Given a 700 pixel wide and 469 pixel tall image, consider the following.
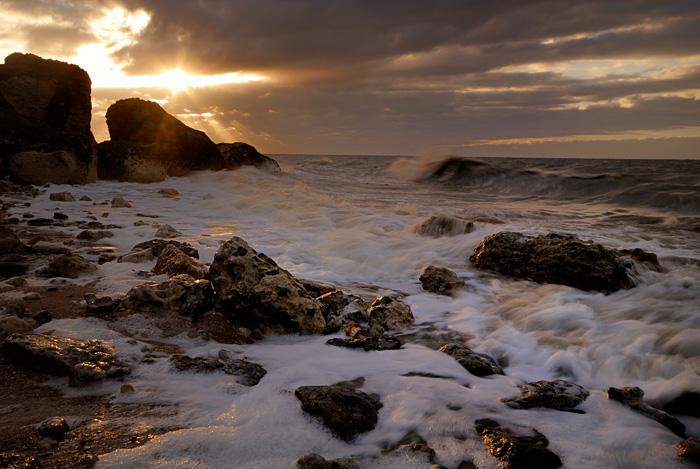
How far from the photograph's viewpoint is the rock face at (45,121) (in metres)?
10.8

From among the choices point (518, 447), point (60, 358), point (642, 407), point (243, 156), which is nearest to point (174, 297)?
point (60, 358)

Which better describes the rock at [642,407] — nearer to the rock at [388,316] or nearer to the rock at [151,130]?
the rock at [388,316]

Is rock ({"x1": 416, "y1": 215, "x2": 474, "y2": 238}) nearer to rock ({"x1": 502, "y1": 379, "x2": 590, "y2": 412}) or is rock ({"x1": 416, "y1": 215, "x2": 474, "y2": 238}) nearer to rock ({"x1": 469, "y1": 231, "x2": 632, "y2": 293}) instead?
rock ({"x1": 469, "y1": 231, "x2": 632, "y2": 293})

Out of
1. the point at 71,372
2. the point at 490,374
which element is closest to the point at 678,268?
the point at 490,374

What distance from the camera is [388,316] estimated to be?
360 cm

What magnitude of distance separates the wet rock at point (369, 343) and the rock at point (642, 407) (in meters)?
1.42

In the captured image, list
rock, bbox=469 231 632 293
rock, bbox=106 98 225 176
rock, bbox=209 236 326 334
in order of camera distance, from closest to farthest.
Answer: rock, bbox=209 236 326 334
rock, bbox=469 231 632 293
rock, bbox=106 98 225 176

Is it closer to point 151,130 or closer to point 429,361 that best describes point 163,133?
point 151,130

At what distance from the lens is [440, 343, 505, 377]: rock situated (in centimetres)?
279

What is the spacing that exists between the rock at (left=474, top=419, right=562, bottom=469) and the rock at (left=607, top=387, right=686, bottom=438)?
2.36ft

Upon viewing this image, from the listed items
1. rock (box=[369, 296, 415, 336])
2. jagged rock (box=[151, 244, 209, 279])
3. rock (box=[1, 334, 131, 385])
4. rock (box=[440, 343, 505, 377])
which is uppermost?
jagged rock (box=[151, 244, 209, 279])

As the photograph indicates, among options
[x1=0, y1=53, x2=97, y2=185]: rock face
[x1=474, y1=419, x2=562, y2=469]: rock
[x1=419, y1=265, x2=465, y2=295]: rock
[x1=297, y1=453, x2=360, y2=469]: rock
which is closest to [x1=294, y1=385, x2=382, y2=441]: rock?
[x1=297, y1=453, x2=360, y2=469]: rock

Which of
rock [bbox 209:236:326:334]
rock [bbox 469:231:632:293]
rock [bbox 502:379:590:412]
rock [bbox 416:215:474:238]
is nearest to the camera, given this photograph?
rock [bbox 502:379:590:412]

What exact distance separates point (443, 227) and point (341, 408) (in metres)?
5.58
